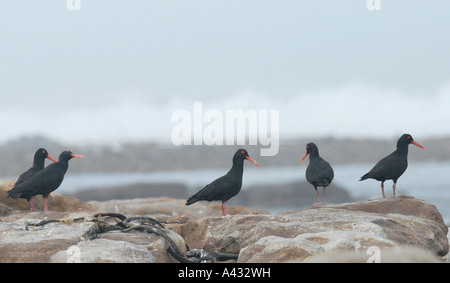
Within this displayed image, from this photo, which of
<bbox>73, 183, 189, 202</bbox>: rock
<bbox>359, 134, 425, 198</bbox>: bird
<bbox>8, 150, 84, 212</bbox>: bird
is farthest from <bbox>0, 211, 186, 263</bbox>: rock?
<bbox>73, 183, 189, 202</bbox>: rock

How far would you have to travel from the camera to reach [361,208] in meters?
12.9

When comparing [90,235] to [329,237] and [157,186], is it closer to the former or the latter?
[329,237]

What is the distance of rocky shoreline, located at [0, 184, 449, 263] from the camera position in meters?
8.38

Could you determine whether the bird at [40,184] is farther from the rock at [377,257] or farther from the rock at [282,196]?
the rock at [282,196]

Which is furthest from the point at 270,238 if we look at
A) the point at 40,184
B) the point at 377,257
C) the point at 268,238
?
the point at 40,184

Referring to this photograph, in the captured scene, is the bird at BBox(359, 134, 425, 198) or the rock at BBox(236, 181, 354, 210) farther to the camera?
the rock at BBox(236, 181, 354, 210)

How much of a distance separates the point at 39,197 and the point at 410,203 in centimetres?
1097

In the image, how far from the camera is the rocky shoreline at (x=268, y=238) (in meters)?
8.38

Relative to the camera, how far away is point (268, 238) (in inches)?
365

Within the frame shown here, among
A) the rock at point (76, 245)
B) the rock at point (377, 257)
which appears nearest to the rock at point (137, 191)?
the rock at point (76, 245)

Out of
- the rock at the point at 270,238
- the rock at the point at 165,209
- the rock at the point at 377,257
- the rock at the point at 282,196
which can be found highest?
the rock at the point at 377,257

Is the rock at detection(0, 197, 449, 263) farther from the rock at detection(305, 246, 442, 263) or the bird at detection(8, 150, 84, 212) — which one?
the bird at detection(8, 150, 84, 212)
